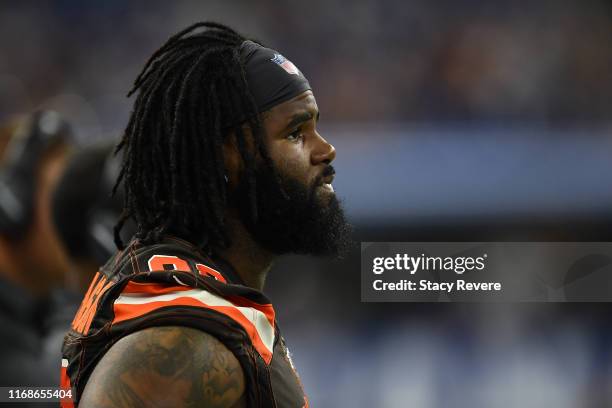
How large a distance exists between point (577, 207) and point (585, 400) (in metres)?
0.55

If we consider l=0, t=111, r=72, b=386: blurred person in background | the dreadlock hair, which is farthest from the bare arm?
l=0, t=111, r=72, b=386: blurred person in background

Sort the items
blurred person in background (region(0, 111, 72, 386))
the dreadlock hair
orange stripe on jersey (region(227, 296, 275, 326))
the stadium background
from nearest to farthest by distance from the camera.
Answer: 1. orange stripe on jersey (region(227, 296, 275, 326))
2. the dreadlock hair
3. the stadium background
4. blurred person in background (region(0, 111, 72, 386))

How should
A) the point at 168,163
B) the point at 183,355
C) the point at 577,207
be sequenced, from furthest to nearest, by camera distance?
the point at 577,207
the point at 168,163
the point at 183,355

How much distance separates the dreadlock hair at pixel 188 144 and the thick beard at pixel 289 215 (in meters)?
0.02

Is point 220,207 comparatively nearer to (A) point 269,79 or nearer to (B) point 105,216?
(A) point 269,79

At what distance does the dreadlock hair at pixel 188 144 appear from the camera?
922 millimetres

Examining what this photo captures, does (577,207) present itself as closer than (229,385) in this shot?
No

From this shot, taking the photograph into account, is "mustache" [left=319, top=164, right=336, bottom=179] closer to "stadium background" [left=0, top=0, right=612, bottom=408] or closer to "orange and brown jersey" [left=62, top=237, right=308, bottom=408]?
"orange and brown jersey" [left=62, top=237, right=308, bottom=408]

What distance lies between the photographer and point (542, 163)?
2.20 meters

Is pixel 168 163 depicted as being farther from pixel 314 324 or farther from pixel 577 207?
→ pixel 577 207

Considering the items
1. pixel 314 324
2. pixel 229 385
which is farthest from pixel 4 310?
pixel 229 385

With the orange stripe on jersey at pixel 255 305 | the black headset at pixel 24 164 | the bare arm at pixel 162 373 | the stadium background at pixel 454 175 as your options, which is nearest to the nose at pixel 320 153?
the orange stripe on jersey at pixel 255 305

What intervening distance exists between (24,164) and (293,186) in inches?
65.1

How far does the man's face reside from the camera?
96 cm
